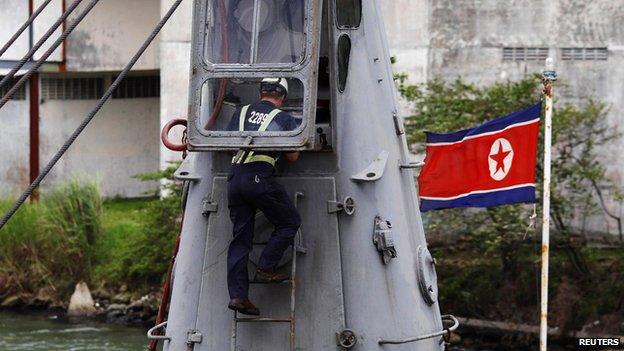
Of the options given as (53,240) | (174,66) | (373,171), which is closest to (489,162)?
(373,171)

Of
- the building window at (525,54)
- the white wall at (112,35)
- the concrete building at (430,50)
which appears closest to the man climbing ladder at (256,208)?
the concrete building at (430,50)

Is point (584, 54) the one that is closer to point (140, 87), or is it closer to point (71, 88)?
point (140, 87)

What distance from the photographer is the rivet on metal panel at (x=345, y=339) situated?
10242 mm

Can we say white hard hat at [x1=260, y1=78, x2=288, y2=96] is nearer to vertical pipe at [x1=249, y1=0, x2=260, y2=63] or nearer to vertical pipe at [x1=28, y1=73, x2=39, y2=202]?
vertical pipe at [x1=249, y1=0, x2=260, y2=63]

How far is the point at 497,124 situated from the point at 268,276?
17.5 ft

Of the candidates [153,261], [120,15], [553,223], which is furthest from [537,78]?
[120,15]

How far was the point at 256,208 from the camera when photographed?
1020 cm

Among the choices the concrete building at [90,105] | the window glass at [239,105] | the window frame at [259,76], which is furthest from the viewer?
the concrete building at [90,105]

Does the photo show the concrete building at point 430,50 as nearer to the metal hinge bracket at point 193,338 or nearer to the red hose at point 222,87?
the metal hinge bracket at point 193,338

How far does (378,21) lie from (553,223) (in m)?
18.8

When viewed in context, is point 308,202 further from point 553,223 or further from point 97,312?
point 97,312

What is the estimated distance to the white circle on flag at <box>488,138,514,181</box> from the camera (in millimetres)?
14789

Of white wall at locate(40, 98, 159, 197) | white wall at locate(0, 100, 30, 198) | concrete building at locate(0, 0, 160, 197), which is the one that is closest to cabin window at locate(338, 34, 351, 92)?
concrete building at locate(0, 0, 160, 197)

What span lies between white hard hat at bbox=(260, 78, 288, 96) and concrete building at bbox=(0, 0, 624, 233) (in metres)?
21.2
